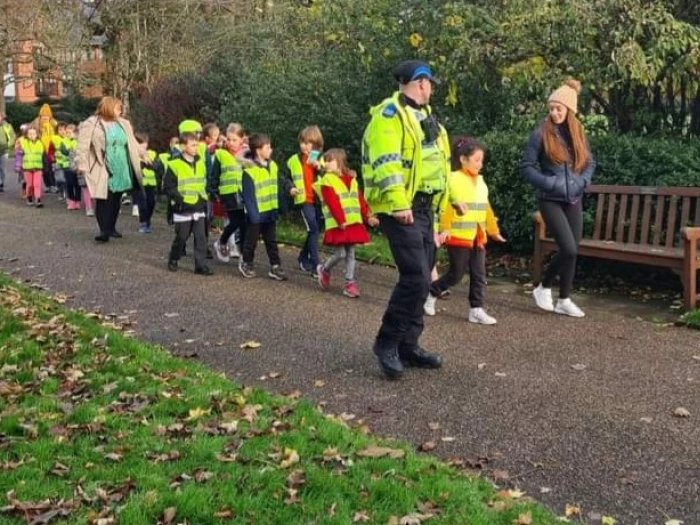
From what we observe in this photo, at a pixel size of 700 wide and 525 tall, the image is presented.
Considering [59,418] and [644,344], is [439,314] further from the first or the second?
[59,418]

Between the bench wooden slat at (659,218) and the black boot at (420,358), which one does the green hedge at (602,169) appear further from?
the black boot at (420,358)

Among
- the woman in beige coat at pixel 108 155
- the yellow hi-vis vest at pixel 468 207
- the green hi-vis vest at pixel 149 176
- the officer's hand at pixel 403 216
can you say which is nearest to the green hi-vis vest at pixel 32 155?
the green hi-vis vest at pixel 149 176

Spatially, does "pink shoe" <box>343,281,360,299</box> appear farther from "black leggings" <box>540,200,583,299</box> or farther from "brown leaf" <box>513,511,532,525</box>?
"brown leaf" <box>513,511,532,525</box>

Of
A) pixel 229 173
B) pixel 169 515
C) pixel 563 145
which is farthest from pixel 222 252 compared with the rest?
pixel 169 515

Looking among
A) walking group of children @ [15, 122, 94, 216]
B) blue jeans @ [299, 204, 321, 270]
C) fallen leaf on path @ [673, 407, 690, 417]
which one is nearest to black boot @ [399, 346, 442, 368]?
fallen leaf on path @ [673, 407, 690, 417]

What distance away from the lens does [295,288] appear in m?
9.16

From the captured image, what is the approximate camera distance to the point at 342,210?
28.3 feet

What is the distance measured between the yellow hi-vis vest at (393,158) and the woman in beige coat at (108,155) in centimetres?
691

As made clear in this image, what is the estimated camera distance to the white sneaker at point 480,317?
746 centimetres

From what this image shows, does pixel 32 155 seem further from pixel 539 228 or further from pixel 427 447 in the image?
pixel 427 447

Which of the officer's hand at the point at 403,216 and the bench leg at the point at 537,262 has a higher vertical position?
the officer's hand at the point at 403,216

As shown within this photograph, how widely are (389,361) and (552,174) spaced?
8.94 feet

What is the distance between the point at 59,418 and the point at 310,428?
1.48 metres

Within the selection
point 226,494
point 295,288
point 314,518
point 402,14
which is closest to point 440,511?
point 314,518
